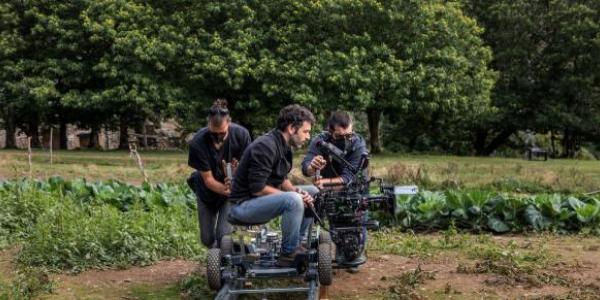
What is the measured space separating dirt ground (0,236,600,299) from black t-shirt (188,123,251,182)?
4.13 ft

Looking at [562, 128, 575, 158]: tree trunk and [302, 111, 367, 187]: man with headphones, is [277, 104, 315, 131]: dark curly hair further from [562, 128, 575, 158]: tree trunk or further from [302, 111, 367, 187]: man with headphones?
[562, 128, 575, 158]: tree trunk

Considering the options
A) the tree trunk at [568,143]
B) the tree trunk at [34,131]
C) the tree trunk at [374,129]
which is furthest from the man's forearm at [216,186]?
the tree trunk at [568,143]

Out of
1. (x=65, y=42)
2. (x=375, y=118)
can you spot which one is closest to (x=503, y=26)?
(x=375, y=118)

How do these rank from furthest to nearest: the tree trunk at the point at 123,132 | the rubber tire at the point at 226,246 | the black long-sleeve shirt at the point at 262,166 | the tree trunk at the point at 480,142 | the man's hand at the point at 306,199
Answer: the tree trunk at the point at 480,142 → the tree trunk at the point at 123,132 → the rubber tire at the point at 226,246 → the man's hand at the point at 306,199 → the black long-sleeve shirt at the point at 262,166

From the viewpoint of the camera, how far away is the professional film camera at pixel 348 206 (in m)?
6.57

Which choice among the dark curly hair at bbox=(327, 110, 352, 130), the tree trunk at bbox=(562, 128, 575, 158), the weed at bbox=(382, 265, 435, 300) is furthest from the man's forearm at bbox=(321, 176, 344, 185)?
the tree trunk at bbox=(562, 128, 575, 158)

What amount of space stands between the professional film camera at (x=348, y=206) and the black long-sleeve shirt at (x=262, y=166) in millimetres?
558

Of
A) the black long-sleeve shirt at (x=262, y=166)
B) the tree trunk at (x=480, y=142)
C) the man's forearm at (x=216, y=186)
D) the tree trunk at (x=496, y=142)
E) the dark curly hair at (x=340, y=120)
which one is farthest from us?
the tree trunk at (x=480, y=142)

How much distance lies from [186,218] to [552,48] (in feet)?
94.9

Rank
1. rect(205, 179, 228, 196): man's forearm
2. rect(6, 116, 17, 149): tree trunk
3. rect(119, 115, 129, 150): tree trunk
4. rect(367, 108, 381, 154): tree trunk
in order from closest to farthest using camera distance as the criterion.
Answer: rect(205, 179, 228, 196): man's forearm < rect(367, 108, 381, 154): tree trunk < rect(119, 115, 129, 150): tree trunk < rect(6, 116, 17, 149): tree trunk

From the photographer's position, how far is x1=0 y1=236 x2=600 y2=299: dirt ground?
666cm

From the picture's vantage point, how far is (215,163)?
6.60 meters

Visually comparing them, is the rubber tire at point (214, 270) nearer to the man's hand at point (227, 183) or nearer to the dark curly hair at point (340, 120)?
the man's hand at point (227, 183)

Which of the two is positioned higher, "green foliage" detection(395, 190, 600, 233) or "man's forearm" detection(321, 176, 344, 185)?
"man's forearm" detection(321, 176, 344, 185)
